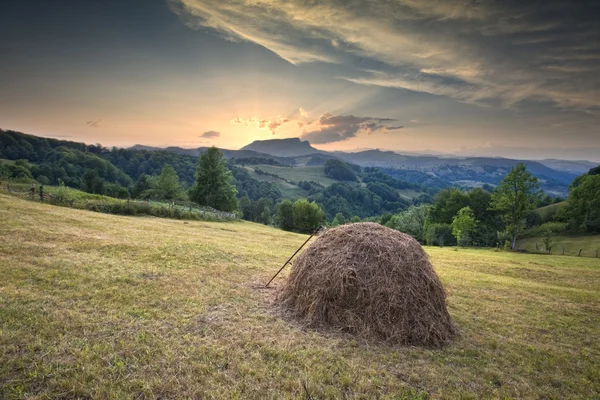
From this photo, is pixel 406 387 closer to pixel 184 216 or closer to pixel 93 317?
pixel 93 317

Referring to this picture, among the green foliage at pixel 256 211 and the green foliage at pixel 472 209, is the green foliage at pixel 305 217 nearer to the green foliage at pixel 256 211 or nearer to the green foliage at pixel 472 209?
the green foliage at pixel 472 209

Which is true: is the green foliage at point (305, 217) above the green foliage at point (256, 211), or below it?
above

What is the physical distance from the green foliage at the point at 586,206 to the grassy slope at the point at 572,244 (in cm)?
340

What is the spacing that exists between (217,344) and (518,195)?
5468 cm

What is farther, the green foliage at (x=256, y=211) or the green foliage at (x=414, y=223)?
the green foliage at (x=256, y=211)

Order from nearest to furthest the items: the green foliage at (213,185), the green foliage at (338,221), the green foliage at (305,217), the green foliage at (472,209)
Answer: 1. the green foliage at (213,185)
2. the green foliage at (305,217)
3. the green foliage at (472,209)
4. the green foliage at (338,221)

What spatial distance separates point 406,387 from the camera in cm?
670

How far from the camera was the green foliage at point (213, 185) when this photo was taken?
208ft

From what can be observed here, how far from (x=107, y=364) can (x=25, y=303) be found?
465 centimetres

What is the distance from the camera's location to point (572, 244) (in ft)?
182

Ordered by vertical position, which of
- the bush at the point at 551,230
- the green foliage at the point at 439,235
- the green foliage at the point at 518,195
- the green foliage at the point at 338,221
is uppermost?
the green foliage at the point at 518,195


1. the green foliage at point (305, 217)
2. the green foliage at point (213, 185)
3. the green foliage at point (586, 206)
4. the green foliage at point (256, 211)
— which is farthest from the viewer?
the green foliage at point (256, 211)

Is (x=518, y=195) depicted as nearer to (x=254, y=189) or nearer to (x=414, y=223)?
(x=414, y=223)

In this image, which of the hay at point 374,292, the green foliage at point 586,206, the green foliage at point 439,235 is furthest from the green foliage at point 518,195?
the hay at point 374,292
